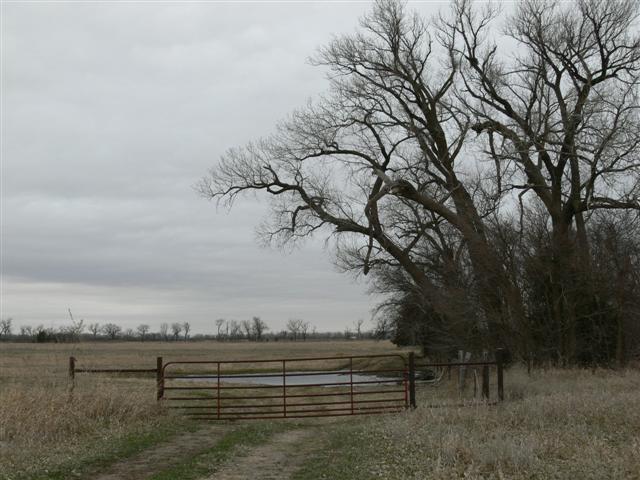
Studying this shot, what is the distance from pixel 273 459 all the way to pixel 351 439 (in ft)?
7.28

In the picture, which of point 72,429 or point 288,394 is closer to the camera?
point 72,429

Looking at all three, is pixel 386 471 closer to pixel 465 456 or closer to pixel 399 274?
pixel 465 456

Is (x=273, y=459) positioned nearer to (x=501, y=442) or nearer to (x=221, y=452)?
(x=221, y=452)

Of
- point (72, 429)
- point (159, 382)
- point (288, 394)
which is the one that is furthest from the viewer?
point (288, 394)

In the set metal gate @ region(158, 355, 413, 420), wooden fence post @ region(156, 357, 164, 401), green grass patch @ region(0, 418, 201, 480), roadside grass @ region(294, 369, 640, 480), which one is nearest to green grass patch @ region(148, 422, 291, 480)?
metal gate @ region(158, 355, 413, 420)

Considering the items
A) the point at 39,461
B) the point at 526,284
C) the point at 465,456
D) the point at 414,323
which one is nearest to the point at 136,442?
the point at 39,461

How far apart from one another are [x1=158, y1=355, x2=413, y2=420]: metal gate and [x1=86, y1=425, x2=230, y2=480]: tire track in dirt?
1.27m

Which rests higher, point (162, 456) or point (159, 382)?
point (159, 382)

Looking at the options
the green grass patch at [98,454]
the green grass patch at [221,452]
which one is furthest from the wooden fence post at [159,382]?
the green grass patch at [221,452]

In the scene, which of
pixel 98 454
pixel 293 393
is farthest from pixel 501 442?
pixel 293 393

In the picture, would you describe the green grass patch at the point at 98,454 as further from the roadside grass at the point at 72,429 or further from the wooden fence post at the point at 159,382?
the wooden fence post at the point at 159,382

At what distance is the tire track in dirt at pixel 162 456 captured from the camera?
979cm

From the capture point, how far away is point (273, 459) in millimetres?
11398

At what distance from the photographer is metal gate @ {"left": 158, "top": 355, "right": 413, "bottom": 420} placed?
17.0m
